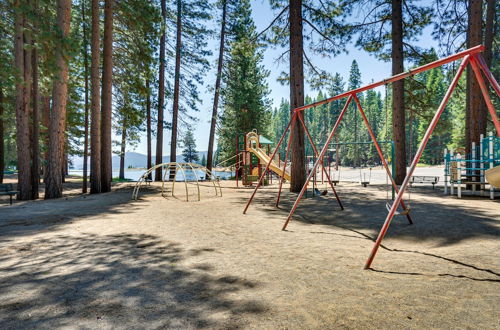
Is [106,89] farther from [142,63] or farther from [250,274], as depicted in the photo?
[250,274]

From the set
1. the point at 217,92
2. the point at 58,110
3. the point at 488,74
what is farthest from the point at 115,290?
the point at 217,92

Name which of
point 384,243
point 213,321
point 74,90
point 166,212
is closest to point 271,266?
point 213,321

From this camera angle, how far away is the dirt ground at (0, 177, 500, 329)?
227 centimetres

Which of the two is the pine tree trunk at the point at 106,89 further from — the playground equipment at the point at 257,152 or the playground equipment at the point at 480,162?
A: the playground equipment at the point at 480,162

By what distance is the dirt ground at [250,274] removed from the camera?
2.27 meters

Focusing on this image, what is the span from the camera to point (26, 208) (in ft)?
27.3

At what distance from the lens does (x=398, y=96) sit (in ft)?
41.9

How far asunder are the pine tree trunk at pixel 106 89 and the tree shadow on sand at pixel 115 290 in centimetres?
858

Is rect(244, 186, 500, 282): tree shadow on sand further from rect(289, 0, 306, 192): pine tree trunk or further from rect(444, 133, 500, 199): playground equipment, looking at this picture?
rect(444, 133, 500, 199): playground equipment

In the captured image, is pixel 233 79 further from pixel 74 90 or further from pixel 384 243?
pixel 384 243

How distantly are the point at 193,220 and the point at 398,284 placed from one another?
4.73 m

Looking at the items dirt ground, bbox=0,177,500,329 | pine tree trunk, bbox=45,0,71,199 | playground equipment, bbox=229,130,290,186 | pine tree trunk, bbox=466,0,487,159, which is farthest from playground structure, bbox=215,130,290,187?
dirt ground, bbox=0,177,500,329

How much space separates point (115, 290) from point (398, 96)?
1355 centimetres

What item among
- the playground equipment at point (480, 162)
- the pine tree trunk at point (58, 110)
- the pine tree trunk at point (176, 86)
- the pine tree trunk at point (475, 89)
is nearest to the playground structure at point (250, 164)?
the pine tree trunk at point (176, 86)
